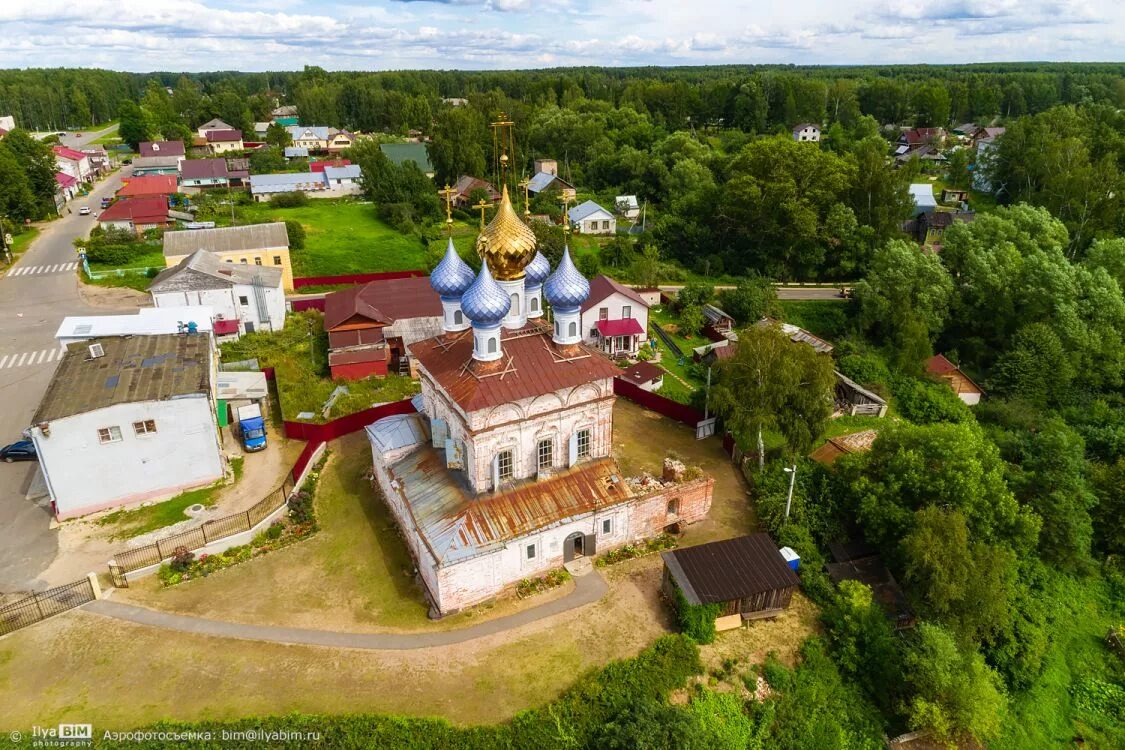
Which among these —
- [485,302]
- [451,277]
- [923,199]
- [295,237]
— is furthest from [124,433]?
[923,199]

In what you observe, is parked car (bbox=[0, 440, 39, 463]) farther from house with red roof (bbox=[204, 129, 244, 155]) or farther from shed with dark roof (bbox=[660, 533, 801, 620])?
house with red roof (bbox=[204, 129, 244, 155])

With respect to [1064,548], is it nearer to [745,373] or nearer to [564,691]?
[745,373]

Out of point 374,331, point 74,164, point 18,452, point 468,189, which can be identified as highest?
point 74,164

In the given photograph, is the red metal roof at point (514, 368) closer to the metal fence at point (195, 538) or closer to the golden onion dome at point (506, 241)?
the golden onion dome at point (506, 241)

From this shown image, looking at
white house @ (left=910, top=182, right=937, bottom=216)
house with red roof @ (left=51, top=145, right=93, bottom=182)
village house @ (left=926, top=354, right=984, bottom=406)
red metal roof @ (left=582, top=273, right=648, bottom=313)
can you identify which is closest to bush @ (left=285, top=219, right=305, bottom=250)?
red metal roof @ (left=582, top=273, right=648, bottom=313)

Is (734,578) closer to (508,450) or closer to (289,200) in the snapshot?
(508,450)

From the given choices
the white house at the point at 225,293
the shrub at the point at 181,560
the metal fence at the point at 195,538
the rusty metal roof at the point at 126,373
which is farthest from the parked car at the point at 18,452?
the white house at the point at 225,293

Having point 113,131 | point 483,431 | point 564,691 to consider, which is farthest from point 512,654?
point 113,131
